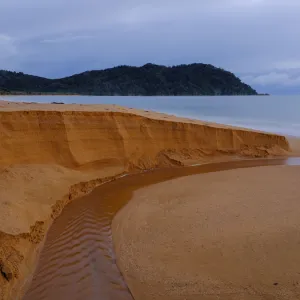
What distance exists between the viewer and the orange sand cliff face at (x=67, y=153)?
523cm

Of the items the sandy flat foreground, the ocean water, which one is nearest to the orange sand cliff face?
the sandy flat foreground

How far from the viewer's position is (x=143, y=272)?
470 centimetres

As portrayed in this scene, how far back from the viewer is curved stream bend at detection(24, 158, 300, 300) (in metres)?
4.40

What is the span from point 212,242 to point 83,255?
1.94m

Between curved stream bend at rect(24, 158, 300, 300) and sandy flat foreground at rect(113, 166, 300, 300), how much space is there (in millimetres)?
193

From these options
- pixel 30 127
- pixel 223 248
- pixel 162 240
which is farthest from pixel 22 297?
pixel 30 127

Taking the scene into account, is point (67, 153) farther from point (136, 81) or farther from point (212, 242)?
point (136, 81)

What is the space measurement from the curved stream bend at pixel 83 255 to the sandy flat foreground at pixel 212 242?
193mm

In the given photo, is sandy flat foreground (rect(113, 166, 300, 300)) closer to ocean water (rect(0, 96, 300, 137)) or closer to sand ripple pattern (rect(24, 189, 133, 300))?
sand ripple pattern (rect(24, 189, 133, 300))

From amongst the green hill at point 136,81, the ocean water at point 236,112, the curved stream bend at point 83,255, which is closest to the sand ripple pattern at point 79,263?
the curved stream bend at point 83,255

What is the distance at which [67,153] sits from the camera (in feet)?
30.7

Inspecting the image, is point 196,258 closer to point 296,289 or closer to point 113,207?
point 296,289

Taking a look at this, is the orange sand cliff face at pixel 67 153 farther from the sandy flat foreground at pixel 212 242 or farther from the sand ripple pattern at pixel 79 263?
the sandy flat foreground at pixel 212 242

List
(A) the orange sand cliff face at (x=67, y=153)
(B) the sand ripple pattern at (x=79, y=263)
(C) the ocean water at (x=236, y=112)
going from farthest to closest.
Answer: (C) the ocean water at (x=236, y=112) < (A) the orange sand cliff face at (x=67, y=153) < (B) the sand ripple pattern at (x=79, y=263)
